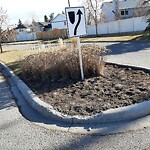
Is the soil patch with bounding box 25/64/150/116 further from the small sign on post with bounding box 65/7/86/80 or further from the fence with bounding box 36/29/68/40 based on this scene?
the fence with bounding box 36/29/68/40

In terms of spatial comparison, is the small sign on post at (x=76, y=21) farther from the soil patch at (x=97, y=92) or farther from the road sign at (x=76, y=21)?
the soil patch at (x=97, y=92)

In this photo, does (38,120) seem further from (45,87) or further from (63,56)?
(63,56)

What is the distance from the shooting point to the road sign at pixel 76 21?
6.68 meters

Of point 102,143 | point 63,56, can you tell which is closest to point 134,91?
point 102,143

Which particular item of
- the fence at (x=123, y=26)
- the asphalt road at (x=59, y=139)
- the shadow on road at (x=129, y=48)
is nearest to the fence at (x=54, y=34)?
the fence at (x=123, y=26)

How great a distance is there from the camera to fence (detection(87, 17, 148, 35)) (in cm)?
3350

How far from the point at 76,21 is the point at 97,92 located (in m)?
2.07

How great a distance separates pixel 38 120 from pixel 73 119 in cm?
78

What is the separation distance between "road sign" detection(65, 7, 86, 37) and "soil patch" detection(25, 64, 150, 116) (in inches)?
53.1

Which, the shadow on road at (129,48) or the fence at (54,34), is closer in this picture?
the shadow on road at (129,48)

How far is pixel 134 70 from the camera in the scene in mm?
7887

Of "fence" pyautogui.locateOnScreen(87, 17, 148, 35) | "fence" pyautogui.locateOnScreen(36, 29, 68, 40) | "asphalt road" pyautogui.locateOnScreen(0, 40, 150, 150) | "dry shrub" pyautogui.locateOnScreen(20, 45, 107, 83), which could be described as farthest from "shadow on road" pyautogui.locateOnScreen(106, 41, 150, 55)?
"fence" pyautogui.locateOnScreen(36, 29, 68, 40)

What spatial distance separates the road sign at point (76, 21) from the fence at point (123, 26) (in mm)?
26281

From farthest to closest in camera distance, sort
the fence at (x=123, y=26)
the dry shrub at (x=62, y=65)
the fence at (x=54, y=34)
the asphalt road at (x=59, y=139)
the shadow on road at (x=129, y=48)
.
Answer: the fence at (x=54, y=34) < the fence at (x=123, y=26) < the shadow on road at (x=129, y=48) < the dry shrub at (x=62, y=65) < the asphalt road at (x=59, y=139)
